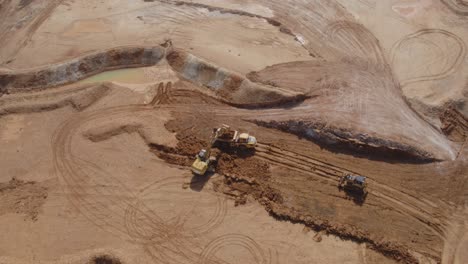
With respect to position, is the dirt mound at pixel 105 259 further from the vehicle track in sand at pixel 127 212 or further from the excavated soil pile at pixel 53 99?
the excavated soil pile at pixel 53 99

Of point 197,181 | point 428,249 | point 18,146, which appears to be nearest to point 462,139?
point 428,249

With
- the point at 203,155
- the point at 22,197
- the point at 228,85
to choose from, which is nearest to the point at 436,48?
the point at 228,85

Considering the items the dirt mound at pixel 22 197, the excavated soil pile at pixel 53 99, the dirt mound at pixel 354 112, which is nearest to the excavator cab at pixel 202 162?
the dirt mound at pixel 354 112

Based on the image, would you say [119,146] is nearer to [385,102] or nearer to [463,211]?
[385,102]

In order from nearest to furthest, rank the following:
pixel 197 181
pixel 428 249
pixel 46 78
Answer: pixel 428 249, pixel 197 181, pixel 46 78

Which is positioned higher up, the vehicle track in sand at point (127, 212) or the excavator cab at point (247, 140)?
the excavator cab at point (247, 140)

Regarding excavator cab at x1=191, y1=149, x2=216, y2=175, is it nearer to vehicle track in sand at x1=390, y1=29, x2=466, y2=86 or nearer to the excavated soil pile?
the excavated soil pile

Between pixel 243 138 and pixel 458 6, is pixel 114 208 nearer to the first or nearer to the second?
pixel 243 138
